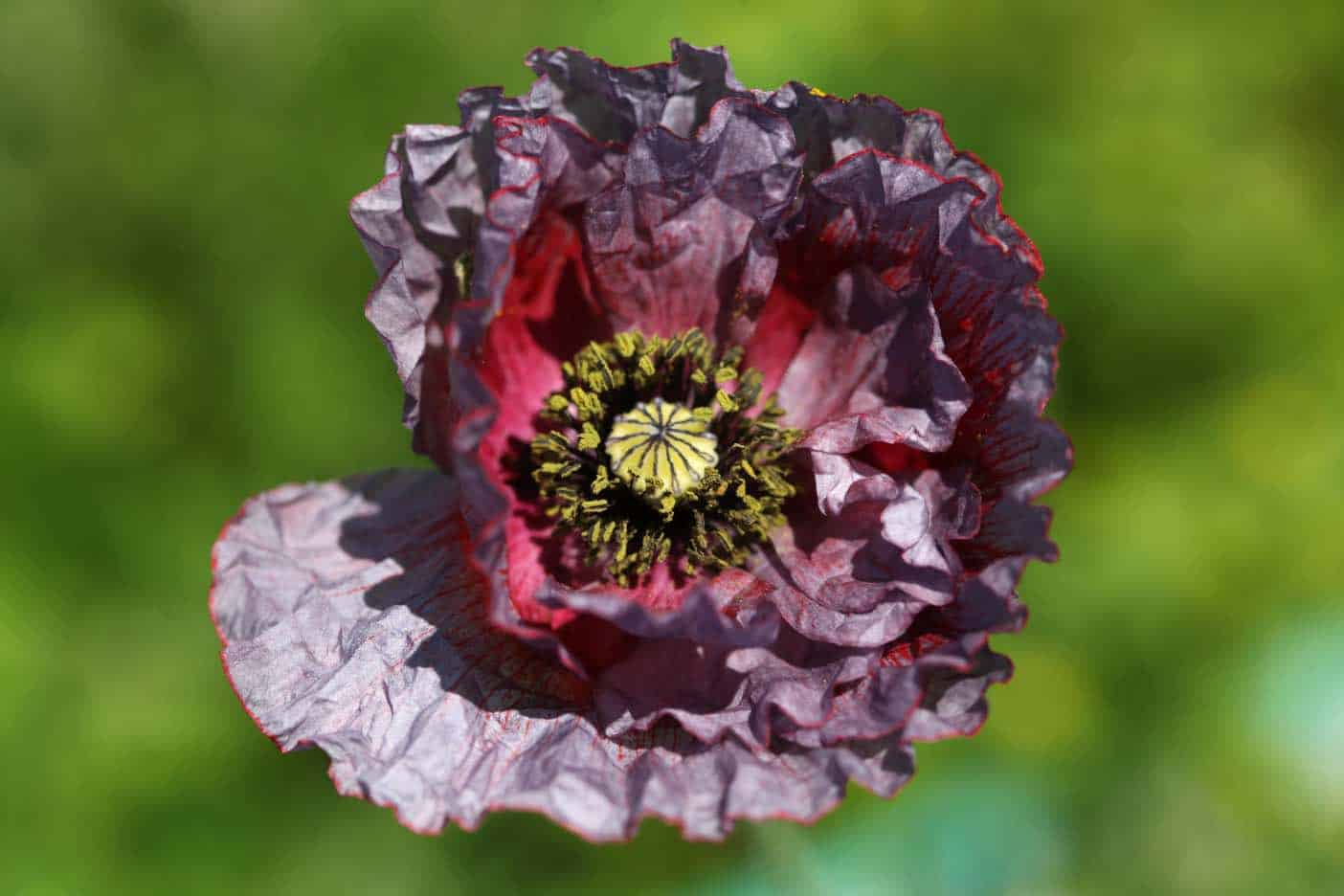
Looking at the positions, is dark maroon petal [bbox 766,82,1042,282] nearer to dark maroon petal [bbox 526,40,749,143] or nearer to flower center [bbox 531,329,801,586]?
dark maroon petal [bbox 526,40,749,143]

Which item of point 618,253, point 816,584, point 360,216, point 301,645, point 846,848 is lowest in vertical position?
point 846,848

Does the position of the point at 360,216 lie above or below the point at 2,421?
above

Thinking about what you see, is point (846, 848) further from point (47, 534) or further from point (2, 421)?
point (2, 421)

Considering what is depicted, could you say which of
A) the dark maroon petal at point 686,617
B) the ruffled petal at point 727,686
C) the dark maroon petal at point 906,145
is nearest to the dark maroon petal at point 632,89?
the dark maroon petal at point 906,145

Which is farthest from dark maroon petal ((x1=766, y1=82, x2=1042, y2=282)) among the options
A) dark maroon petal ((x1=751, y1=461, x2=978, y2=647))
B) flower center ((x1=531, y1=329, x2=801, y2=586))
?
flower center ((x1=531, y1=329, x2=801, y2=586))

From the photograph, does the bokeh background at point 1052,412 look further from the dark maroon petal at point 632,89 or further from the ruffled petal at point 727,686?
the ruffled petal at point 727,686

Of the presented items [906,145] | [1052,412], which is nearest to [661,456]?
[906,145]

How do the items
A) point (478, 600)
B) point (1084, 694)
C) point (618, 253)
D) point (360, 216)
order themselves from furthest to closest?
point (1084, 694) < point (618, 253) < point (478, 600) < point (360, 216)

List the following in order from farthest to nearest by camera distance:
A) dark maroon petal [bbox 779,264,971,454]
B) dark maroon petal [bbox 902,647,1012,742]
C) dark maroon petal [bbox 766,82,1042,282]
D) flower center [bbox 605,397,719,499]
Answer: flower center [bbox 605,397,719,499]
dark maroon petal [bbox 779,264,971,454]
dark maroon petal [bbox 766,82,1042,282]
dark maroon petal [bbox 902,647,1012,742]

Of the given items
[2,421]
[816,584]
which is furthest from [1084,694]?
[2,421]

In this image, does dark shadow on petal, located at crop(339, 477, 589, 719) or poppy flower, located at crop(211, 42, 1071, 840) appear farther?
dark shadow on petal, located at crop(339, 477, 589, 719)
